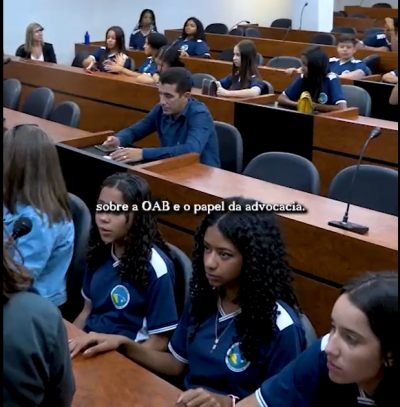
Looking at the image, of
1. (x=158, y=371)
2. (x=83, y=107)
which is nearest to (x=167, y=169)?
(x=158, y=371)

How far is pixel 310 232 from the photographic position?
2.41 m

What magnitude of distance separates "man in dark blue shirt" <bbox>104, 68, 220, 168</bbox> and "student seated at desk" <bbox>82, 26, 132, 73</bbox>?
7.93ft

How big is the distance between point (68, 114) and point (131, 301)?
105 inches

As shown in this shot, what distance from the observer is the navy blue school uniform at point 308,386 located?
1.39 meters

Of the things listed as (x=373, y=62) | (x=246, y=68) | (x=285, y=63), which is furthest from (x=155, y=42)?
(x=373, y=62)

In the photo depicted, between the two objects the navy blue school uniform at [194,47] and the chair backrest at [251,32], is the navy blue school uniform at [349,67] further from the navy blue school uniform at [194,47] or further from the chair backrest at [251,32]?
the chair backrest at [251,32]

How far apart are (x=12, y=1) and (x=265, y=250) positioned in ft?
25.0

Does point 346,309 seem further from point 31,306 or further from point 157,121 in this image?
point 157,121

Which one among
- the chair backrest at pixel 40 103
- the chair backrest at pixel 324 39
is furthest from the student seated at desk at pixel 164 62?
the chair backrest at pixel 324 39

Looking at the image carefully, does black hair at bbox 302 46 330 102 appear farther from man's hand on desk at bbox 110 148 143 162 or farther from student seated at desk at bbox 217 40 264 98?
man's hand on desk at bbox 110 148 143 162

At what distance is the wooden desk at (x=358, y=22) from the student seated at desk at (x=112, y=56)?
19.2 feet

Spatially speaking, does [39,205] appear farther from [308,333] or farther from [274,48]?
[274,48]

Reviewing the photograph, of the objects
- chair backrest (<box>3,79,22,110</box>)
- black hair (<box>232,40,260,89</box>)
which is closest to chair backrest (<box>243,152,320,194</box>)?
black hair (<box>232,40,260,89</box>)

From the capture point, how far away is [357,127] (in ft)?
13.0
